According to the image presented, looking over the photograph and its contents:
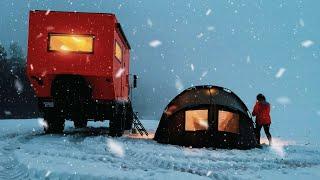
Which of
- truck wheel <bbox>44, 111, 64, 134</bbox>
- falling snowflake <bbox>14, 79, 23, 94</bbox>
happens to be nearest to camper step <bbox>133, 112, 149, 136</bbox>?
truck wheel <bbox>44, 111, 64, 134</bbox>

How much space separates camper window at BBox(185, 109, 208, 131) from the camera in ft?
40.3

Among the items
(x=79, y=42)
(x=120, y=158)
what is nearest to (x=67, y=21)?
(x=79, y=42)

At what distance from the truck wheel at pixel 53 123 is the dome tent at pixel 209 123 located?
4192mm

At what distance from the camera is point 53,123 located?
51.0 ft

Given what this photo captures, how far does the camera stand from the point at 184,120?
41.0ft

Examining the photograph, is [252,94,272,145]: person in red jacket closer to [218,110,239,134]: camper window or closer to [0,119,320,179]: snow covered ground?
[218,110,239,134]: camper window

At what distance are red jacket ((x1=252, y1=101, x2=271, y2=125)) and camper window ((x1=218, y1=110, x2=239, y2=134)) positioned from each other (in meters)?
1.83

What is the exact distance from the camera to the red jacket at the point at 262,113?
14.0 m

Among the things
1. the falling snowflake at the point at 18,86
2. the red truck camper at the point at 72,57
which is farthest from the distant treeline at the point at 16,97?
the red truck camper at the point at 72,57

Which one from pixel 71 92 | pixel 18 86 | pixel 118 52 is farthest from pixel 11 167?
pixel 18 86

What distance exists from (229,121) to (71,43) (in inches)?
210

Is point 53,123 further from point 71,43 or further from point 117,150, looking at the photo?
point 117,150

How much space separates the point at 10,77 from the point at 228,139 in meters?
46.6

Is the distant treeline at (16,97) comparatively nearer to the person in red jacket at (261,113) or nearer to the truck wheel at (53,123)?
the truck wheel at (53,123)
